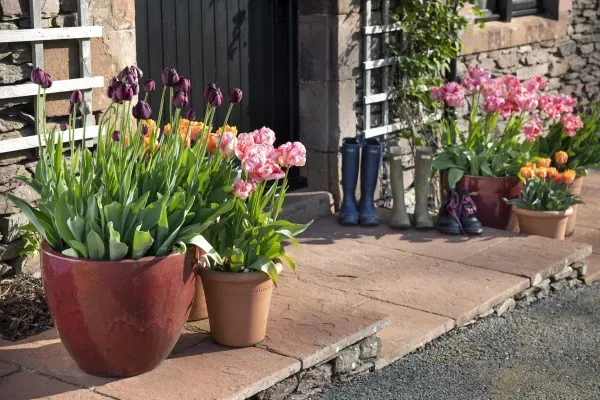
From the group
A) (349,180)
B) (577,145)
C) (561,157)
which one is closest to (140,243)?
(349,180)

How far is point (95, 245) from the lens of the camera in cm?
344

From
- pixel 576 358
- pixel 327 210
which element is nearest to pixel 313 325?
pixel 576 358

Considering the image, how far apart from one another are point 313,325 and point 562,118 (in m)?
3.15

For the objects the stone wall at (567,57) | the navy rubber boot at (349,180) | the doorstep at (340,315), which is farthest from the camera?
the stone wall at (567,57)

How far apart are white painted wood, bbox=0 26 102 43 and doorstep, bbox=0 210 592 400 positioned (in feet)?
4.34

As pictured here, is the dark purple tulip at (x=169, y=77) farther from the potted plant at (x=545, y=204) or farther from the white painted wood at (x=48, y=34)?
the potted plant at (x=545, y=204)

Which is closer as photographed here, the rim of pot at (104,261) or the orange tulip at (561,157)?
the rim of pot at (104,261)

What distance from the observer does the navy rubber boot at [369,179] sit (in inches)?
238

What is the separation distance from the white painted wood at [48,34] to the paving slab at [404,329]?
1812mm

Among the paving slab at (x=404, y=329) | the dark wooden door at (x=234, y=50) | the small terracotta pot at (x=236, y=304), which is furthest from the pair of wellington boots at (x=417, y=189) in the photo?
the small terracotta pot at (x=236, y=304)

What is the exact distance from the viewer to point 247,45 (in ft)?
20.3

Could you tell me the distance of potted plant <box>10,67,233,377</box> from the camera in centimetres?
344

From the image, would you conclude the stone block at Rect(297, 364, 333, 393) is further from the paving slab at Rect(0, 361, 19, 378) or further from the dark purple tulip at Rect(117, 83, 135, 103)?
the dark purple tulip at Rect(117, 83, 135, 103)

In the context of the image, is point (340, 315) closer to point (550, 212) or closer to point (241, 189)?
point (241, 189)
